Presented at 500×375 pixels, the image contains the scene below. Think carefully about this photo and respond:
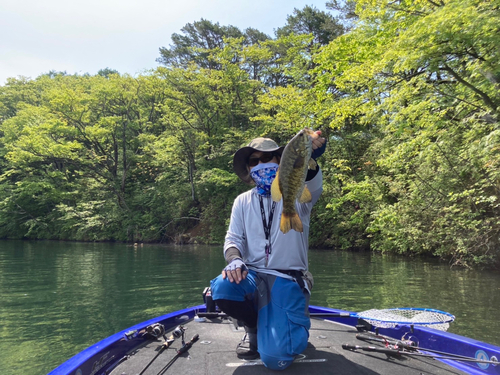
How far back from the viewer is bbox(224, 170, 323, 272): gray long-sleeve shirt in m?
2.82

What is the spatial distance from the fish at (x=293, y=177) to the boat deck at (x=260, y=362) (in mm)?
1039

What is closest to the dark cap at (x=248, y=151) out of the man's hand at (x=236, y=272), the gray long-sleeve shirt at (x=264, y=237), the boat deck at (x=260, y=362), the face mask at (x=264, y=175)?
the face mask at (x=264, y=175)

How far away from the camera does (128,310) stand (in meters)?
7.07

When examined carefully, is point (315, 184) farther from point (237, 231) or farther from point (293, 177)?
point (237, 231)

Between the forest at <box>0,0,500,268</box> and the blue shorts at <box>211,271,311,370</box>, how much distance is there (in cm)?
664

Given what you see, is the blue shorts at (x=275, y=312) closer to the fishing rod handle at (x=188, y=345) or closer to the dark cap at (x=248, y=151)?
the fishing rod handle at (x=188, y=345)

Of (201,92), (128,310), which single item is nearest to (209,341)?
(128,310)

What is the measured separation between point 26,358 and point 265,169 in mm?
4233

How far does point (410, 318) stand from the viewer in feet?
11.5

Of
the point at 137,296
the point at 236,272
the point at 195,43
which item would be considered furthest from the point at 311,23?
the point at 236,272

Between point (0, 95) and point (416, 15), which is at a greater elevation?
point (0, 95)

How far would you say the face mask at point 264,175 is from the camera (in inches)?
Answer: 116

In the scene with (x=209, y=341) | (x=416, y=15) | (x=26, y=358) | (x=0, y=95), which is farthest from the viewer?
(x=0, y=95)

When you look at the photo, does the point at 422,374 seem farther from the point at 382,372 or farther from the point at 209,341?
the point at 209,341
